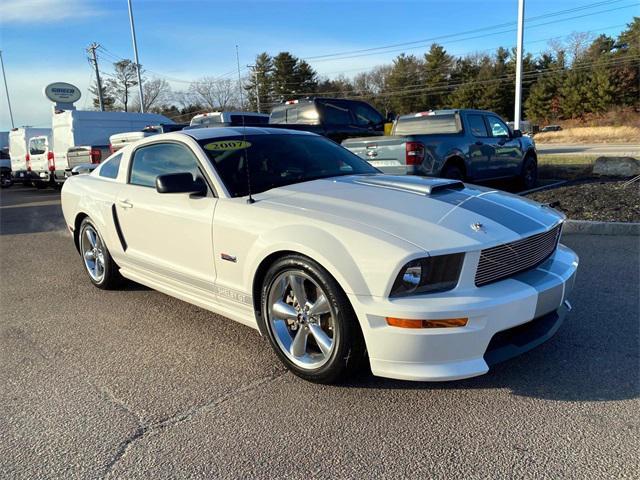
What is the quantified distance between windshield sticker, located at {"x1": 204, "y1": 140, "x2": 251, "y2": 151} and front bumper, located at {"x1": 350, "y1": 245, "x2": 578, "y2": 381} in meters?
1.85

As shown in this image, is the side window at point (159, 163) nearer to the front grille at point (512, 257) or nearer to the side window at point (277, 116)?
the front grille at point (512, 257)

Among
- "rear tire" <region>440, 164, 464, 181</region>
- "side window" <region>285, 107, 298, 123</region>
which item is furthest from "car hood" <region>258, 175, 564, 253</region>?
"side window" <region>285, 107, 298, 123</region>

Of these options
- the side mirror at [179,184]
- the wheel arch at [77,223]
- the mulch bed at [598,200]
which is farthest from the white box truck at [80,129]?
the side mirror at [179,184]

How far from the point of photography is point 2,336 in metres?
4.16

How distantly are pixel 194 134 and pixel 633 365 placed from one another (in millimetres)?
3569

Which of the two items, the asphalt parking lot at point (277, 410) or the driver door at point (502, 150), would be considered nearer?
the asphalt parking lot at point (277, 410)

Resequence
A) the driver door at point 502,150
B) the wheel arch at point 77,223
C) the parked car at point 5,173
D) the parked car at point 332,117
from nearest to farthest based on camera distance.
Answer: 1. the wheel arch at point 77,223
2. the driver door at point 502,150
3. the parked car at point 332,117
4. the parked car at point 5,173

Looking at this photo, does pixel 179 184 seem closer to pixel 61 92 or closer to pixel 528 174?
pixel 528 174

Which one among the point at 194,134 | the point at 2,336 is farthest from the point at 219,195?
the point at 2,336

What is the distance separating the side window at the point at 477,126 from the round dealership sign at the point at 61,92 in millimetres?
23746

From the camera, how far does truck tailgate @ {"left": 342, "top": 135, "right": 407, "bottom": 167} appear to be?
27.2ft

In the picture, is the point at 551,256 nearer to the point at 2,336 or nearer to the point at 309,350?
the point at 309,350

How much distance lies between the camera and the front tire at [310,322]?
2.88 metres

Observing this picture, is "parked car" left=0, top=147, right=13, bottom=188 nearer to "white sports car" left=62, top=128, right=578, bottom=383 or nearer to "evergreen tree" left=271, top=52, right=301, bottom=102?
"white sports car" left=62, top=128, right=578, bottom=383
